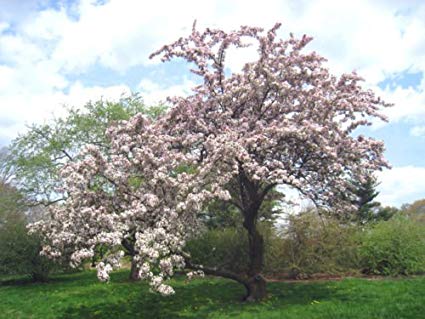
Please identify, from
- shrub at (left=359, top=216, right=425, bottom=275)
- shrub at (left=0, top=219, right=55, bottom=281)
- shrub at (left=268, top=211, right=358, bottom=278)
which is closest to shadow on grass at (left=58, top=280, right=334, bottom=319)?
shrub at (left=268, top=211, right=358, bottom=278)

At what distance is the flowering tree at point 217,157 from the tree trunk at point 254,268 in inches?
1.3

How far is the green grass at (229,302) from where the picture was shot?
33.9 feet

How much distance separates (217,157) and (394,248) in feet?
30.8

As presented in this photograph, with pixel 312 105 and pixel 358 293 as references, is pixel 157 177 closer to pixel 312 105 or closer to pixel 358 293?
pixel 312 105

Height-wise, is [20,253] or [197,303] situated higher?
[20,253]

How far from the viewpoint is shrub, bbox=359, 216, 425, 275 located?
15.5m

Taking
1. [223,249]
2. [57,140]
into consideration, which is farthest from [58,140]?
[223,249]

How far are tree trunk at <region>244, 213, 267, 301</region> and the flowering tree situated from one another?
34 mm

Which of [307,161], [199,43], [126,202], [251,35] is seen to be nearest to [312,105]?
[307,161]

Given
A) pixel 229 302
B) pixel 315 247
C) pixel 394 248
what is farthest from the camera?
pixel 315 247

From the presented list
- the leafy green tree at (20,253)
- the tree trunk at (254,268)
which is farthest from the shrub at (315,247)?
the leafy green tree at (20,253)

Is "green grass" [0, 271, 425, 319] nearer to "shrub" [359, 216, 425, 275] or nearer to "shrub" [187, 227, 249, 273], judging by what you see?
"shrub" [359, 216, 425, 275]

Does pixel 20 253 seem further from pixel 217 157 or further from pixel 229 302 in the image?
pixel 217 157

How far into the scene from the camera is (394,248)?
52.0 feet
